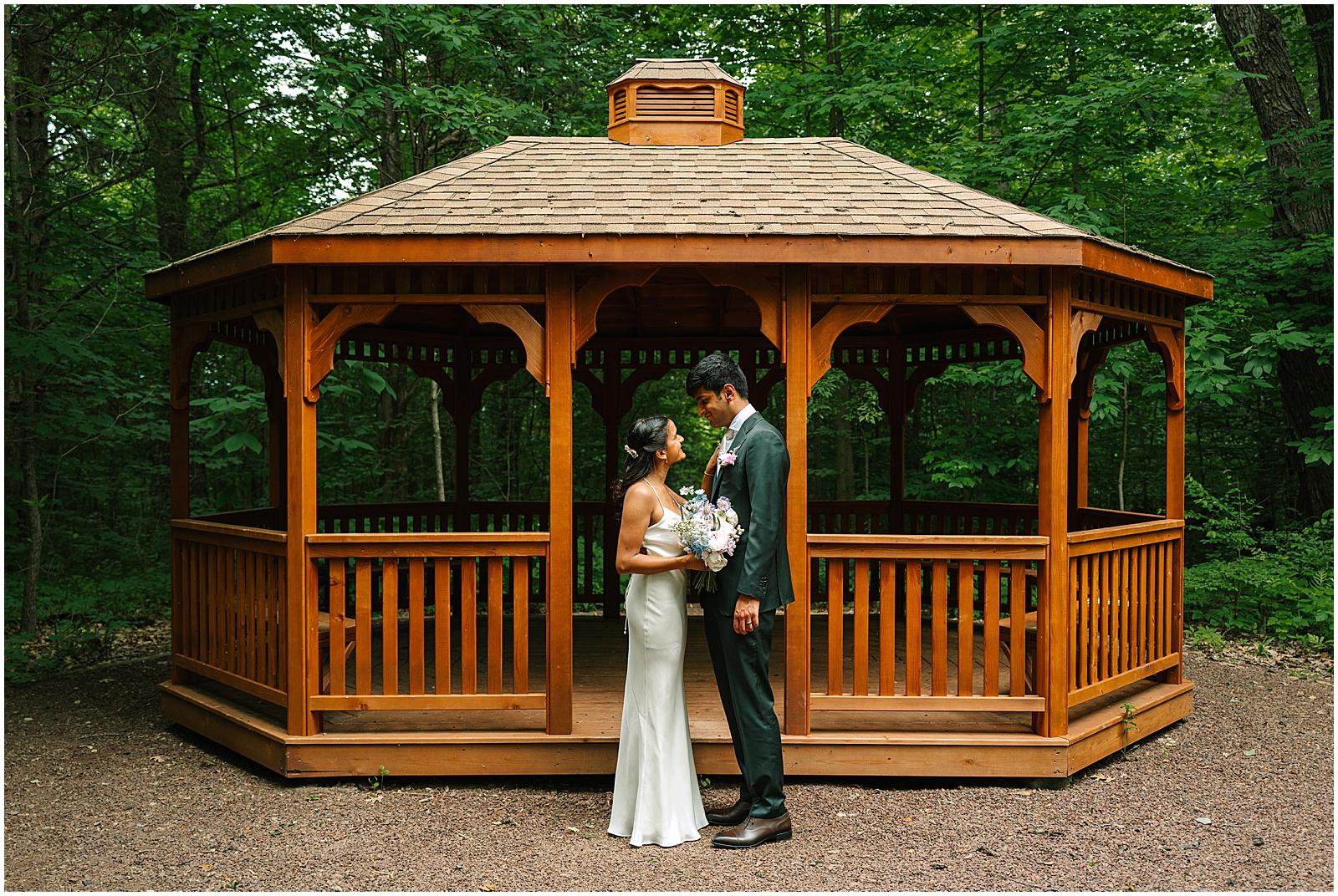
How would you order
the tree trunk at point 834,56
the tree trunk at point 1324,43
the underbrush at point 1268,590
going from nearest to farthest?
the underbrush at point 1268,590 → the tree trunk at point 1324,43 → the tree trunk at point 834,56

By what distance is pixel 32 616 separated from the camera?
28.1 feet

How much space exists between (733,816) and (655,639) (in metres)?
0.98

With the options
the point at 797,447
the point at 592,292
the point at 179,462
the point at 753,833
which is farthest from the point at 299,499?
the point at 753,833

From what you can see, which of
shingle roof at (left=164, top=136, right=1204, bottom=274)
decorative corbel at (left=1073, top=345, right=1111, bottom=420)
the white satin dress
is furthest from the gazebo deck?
shingle roof at (left=164, top=136, right=1204, bottom=274)

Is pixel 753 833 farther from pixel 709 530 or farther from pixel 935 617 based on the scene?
pixel 935 617

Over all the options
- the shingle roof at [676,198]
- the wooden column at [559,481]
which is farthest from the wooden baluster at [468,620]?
the shingle roof at [676,198]

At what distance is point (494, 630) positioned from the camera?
15.9ft

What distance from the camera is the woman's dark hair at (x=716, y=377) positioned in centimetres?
405

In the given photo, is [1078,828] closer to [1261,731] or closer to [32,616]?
[1261,731]

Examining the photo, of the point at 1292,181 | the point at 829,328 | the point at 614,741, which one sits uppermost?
the point at 1292,181

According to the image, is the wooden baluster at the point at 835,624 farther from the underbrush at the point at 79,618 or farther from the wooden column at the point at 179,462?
the underbrush at the point at 79,618

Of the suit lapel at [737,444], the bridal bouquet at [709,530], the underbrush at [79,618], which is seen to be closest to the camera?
the bridal bouquet at [709,530]

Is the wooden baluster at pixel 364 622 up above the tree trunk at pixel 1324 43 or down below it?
below

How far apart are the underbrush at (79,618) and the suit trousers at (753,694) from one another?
6504 millimetres
